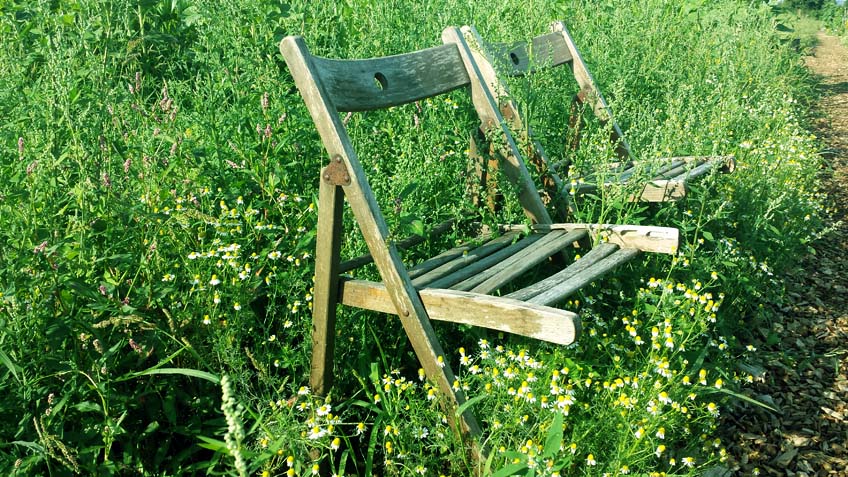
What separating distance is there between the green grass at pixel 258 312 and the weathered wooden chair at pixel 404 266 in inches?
5.8

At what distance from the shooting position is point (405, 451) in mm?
2273

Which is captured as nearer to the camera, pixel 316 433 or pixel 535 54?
pixel 316 433

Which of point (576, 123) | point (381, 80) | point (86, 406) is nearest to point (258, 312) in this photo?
point (86, 406)

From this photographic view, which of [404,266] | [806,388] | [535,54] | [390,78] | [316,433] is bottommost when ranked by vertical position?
[806,388]

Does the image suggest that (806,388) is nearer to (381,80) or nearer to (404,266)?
(404,266)

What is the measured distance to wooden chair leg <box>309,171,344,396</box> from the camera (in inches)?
89.0

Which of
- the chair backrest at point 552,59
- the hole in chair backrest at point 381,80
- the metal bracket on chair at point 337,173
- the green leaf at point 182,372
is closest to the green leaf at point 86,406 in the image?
the green leaf at point 182,372

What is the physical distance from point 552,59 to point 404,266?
184 centimetres

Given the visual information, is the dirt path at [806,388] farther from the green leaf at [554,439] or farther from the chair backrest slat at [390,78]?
the chair backrest slat at [390,78]

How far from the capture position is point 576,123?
3578 millimetres

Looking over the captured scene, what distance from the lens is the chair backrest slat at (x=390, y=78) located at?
234cm

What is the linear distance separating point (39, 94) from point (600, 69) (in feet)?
10.4

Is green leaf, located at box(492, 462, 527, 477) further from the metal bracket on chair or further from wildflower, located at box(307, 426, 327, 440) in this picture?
the metal bracket on chair

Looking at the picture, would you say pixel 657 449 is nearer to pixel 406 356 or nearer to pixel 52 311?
pixel 406 356
